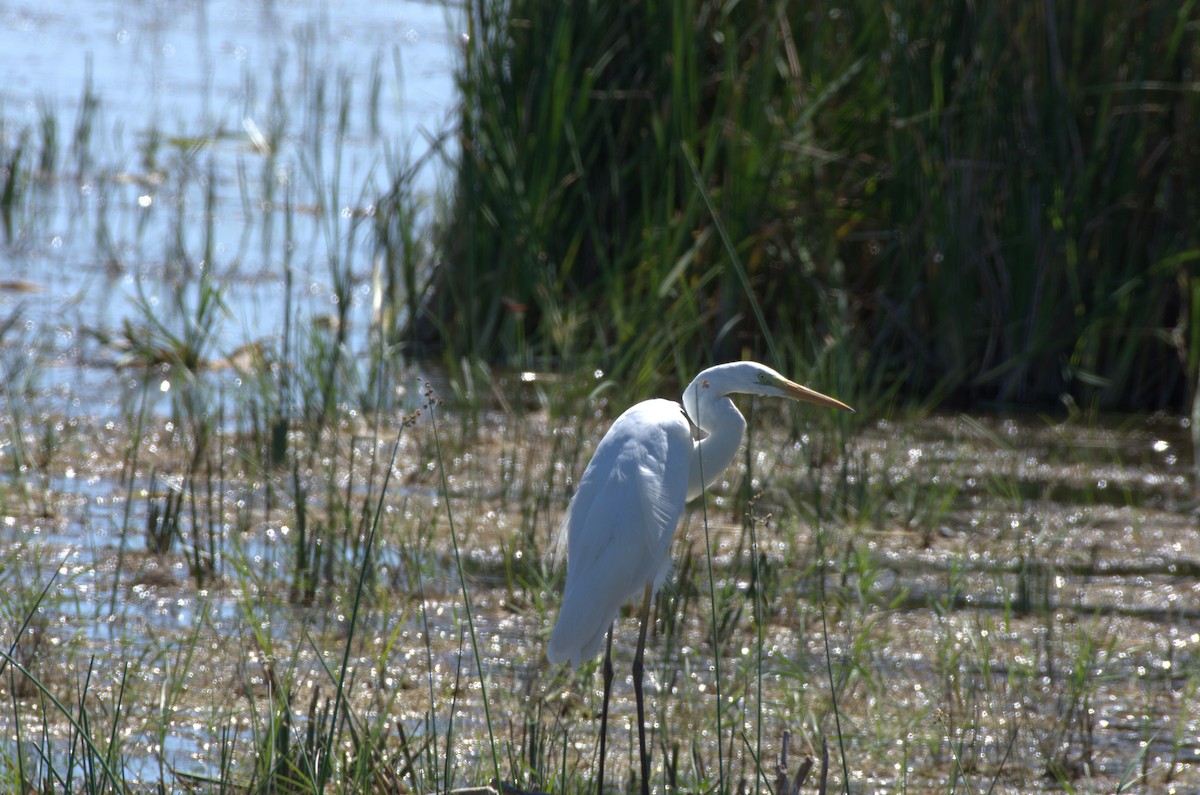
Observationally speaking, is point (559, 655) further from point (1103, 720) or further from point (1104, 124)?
point (1104, 124)

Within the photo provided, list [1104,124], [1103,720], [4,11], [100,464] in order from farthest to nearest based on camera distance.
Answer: [4,11] < [1104,124] < [100,464] < [1103,720]

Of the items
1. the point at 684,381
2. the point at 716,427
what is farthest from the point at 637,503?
the point at 684,381

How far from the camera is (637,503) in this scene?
134 inches

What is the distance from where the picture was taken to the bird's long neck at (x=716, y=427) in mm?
3600

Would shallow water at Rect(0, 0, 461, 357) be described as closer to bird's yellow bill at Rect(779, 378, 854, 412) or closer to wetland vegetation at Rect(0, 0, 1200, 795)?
wetland vegetation at Rect(0, 0, 1200, 795)

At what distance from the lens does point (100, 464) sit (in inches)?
211

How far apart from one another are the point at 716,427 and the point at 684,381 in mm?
1603

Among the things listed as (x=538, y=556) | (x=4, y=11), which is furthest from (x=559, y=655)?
(x=4, y=11)

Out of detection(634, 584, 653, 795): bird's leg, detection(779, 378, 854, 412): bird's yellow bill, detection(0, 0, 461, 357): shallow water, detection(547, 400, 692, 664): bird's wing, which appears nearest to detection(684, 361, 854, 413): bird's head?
detection(779, 378, 854, 412): bird's yellow bill

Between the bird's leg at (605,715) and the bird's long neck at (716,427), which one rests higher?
the bird's long neck at (716,427)

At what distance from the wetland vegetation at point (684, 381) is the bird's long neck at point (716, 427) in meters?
0.54

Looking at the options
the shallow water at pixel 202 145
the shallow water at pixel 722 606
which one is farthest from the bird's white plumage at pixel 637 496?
the shallow water at pixel 202 145

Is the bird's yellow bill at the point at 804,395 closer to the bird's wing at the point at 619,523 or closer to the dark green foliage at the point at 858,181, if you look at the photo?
the bird's wing at the point at 619,523

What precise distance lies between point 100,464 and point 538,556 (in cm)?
172
